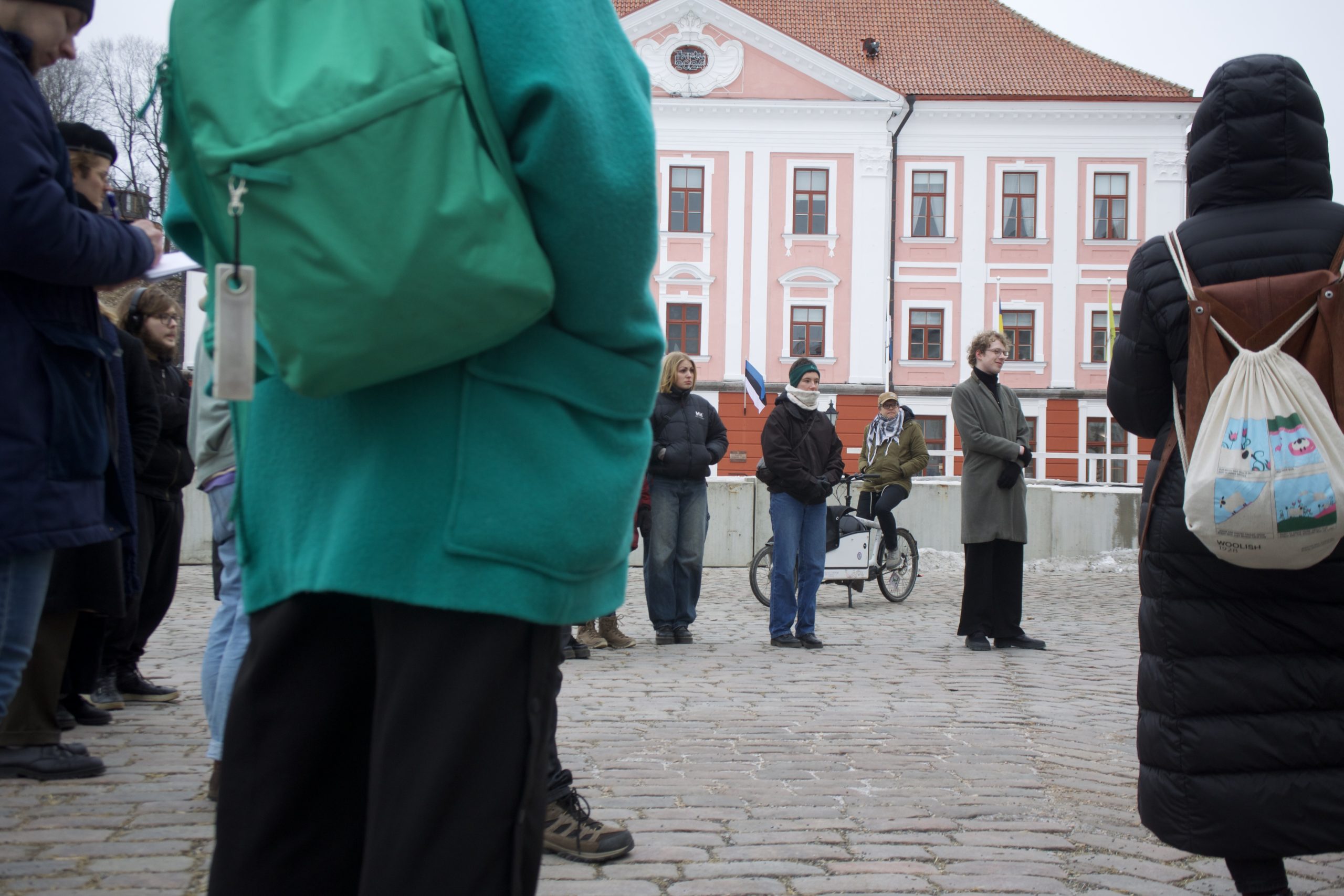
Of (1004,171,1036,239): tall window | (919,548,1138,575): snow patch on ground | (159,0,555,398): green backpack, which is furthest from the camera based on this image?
(1004,171,1036,239): tall window

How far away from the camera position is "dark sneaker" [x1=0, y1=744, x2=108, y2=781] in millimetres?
4516

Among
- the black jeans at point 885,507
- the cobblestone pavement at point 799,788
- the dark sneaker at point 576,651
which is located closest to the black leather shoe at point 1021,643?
the cobblestone pavement at point 799,788

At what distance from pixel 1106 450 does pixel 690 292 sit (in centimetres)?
1279

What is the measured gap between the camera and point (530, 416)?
161cm

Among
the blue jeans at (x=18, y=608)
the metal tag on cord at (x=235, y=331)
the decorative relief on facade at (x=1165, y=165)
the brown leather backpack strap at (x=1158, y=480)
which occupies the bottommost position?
the blue jeans at (x=18, y=608)

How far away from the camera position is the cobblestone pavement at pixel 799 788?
11.4ft

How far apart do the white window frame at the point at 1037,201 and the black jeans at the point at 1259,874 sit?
36.4 meters

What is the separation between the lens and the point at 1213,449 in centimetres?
317

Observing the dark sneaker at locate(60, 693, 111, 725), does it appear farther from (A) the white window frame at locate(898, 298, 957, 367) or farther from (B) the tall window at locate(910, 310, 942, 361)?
(B) the tall window at locate(910, 310, 942, 361)

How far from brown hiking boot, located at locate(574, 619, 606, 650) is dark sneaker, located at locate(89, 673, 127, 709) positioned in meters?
3.27

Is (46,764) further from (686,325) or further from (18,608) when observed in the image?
(686,325)

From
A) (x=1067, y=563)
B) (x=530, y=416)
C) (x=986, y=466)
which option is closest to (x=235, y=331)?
(x=530, y=416)

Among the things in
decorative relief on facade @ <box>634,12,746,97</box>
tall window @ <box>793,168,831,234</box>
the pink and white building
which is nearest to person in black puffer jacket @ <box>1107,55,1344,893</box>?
the pink and white building

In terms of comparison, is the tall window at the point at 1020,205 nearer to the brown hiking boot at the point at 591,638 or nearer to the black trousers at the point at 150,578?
the brown hiking boot at the point at 591,638
